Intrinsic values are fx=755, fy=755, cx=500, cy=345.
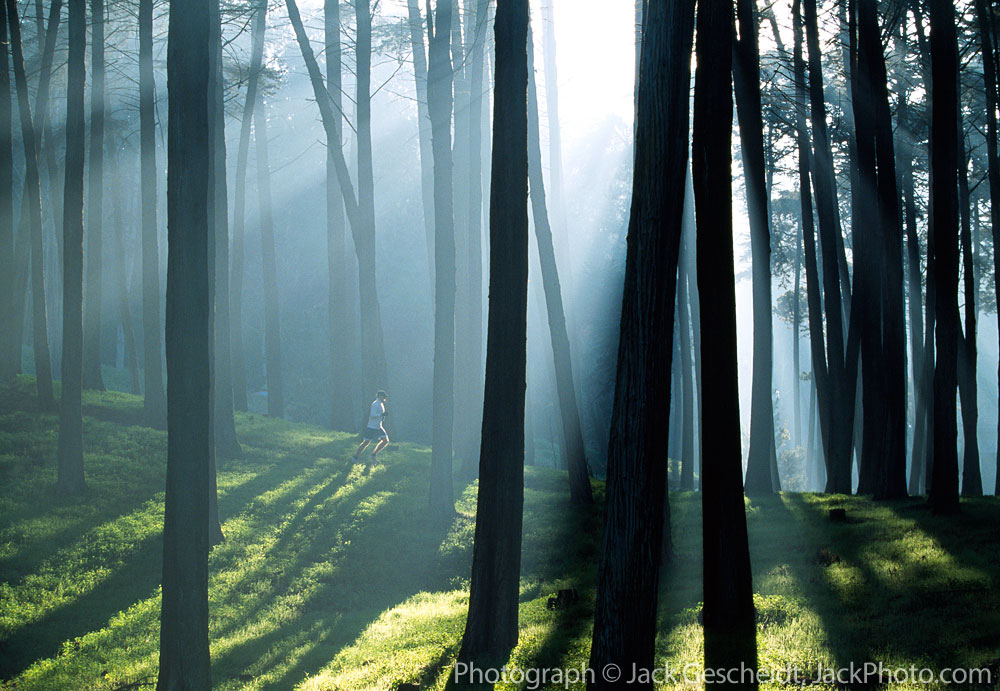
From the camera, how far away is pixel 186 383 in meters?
7.43

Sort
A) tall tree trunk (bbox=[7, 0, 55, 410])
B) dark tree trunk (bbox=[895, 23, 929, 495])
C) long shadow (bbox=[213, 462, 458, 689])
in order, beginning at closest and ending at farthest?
long shadow (bbox=[213, 462, 458, 689]), tall tree trunk (bbox=[7, 0, 55, 410]), dark tree trunk (bbox=[895, 23, 929, 495])

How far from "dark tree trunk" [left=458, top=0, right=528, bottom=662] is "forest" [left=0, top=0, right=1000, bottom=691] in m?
0.03

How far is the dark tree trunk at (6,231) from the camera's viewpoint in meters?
17.1

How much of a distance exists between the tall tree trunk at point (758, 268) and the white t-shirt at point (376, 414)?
8124 mm

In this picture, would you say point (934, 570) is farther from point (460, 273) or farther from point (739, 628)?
point (460, 273)

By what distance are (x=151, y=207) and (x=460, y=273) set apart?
27.5 feet

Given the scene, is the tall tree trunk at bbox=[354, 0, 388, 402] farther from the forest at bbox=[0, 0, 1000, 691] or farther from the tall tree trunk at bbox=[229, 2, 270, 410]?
the tall tree trunk at bbox=[229, 2, 270, 410]

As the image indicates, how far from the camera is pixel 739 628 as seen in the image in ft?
24.5

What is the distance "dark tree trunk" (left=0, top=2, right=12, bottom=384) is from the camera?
17.1m

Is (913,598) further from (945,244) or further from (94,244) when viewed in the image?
(94,244)

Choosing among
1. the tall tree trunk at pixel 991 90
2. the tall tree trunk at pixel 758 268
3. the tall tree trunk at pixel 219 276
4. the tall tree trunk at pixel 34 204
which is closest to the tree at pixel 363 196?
the tall tree trunk at pixel 219 276

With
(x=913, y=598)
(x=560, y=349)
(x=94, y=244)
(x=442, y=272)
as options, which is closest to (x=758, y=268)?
(x=560, y=349)

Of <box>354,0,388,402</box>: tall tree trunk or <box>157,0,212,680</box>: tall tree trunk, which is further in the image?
<box>354,0,388,402</box>: tall tree trunk

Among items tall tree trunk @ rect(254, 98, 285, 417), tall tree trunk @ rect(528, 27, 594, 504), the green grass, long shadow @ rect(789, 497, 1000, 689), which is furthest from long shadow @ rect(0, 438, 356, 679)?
tall tree trunk @ rect(254, 98, 285, 417)
